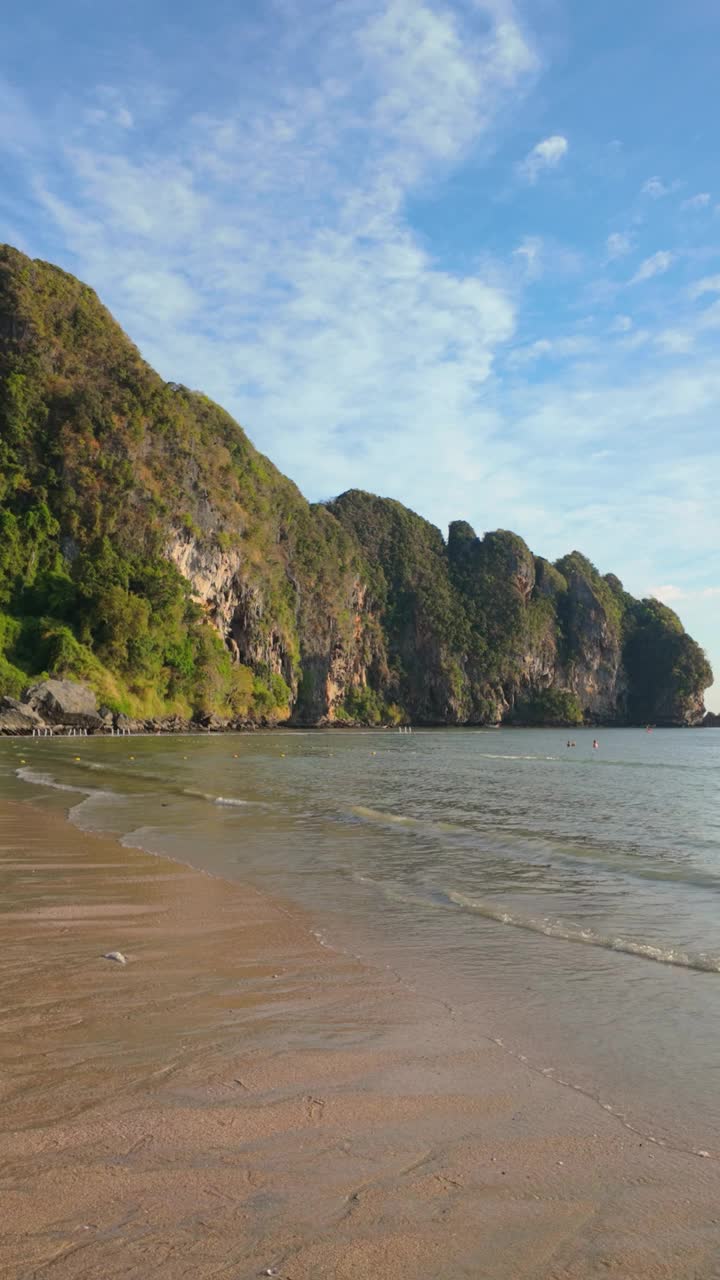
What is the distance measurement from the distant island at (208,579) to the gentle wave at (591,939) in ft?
179

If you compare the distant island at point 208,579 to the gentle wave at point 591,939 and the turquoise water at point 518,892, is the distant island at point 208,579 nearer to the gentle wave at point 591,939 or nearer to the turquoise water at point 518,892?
the turquoise water at point 518,892

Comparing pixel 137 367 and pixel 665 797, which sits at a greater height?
pixel 137 367

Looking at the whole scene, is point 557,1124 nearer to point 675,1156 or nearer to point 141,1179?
point 675,1156

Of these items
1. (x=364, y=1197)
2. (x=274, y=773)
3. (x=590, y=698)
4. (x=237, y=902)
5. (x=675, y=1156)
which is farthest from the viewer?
(x=590, y=698)

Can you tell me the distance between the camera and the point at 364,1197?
2.73 m

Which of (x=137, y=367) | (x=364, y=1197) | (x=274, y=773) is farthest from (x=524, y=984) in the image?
(x=137, y=367)

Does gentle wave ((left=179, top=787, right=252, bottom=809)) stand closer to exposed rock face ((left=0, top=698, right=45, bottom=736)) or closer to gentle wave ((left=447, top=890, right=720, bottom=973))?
gentle wave ((left=447, top=890, right=720, bottom=973))

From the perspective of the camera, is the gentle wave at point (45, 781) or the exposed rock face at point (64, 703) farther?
the exposed rock face at point (64, 703)

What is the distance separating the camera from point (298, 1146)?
10.1 ft

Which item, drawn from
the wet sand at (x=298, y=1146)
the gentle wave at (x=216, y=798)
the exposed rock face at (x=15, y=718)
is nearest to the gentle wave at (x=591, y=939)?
the wet sand at (x=298, y=1146)

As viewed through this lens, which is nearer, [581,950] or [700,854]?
[581,950]

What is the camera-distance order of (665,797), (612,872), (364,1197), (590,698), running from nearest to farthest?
(364,1197) < (612,872) < (665,797) < (590,698)

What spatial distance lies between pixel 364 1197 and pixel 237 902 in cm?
501

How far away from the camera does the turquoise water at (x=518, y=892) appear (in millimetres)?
4336
